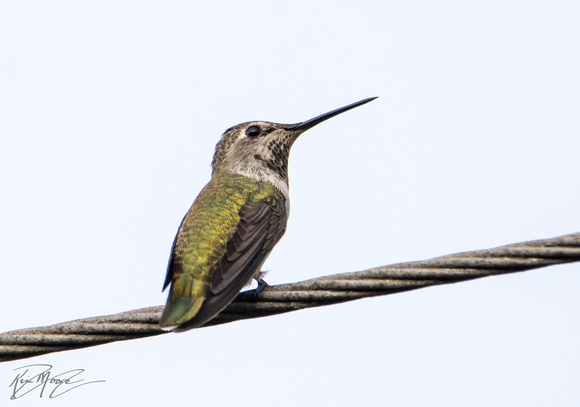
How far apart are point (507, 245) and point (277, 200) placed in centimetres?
301

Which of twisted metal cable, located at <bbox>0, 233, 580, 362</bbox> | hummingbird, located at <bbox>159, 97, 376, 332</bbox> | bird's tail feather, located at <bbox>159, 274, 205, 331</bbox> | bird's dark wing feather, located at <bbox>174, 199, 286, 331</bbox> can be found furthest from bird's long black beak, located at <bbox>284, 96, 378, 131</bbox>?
twisted metal cable, located at <bbox>0, 233, 580, 362</bbox>

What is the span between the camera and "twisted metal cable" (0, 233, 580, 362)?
3506mm

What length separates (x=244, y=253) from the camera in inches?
209

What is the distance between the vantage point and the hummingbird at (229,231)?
15.5 feet

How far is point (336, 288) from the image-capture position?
3959 mm

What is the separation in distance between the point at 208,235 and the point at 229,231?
178 mm

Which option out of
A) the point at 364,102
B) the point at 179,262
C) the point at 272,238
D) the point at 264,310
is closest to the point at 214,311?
the point at 264,310

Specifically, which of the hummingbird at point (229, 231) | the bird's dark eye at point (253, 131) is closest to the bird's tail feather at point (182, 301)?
the hummingbird at point (229, 231)

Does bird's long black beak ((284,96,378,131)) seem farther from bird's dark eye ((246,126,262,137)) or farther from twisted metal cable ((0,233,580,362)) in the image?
twisted metal cable ((0,233,580,362))

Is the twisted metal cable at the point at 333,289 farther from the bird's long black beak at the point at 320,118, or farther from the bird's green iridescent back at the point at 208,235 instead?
the bird's long black beak at the point at 320,118

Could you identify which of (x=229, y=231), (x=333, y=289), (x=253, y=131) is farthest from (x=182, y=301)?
(x=253, y=131)

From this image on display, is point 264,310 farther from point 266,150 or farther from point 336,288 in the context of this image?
point 266,150

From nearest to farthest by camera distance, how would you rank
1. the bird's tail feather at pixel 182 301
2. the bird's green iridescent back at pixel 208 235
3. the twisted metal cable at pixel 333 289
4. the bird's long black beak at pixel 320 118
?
the twisted metal cable at pixel 333 289
the bird's tail feather at pixel 182 301
the bird's green iridescent back at pixel 208 235
the bird's long black beak at pixel 320 118

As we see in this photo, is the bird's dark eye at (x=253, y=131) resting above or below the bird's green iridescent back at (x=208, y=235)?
above
